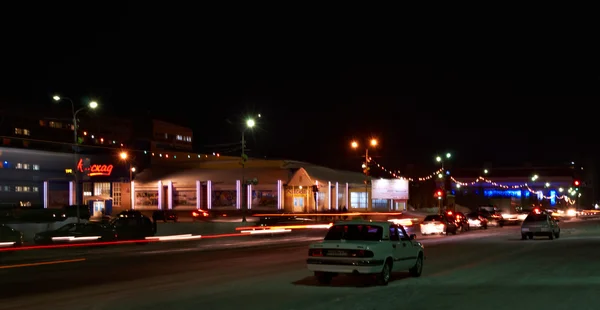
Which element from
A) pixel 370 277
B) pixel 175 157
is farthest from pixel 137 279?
pixel 175 157

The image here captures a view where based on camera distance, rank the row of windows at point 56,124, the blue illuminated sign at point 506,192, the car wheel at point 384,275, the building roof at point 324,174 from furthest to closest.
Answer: the blue illuminated sign at point 506,192 → the row of windows at point 56,124 → the building roof at point 324,174 → the car wheel at point 384,275

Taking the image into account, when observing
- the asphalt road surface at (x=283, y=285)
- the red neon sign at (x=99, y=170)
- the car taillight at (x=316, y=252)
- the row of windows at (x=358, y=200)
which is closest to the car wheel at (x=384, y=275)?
the asphalt road surface at (x=283, y=285)

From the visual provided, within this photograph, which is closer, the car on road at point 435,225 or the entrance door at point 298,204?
the car on road at point 435,225

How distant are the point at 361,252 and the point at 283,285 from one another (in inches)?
81.3

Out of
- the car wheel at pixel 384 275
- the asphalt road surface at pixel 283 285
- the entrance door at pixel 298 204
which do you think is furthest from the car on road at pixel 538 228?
the entrance door at pixel 298 204

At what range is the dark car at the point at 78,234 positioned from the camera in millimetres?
34250

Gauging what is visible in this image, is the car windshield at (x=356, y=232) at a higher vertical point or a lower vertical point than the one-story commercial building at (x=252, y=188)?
lower

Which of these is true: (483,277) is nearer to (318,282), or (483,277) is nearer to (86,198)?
(318,282)

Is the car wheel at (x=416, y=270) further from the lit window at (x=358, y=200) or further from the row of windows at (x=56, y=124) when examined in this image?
the row of windows at (x=56, y=124)

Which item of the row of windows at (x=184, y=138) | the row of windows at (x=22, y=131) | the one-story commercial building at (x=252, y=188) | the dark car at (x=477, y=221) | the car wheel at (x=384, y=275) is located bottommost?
the dark car at (x=477, y=221)

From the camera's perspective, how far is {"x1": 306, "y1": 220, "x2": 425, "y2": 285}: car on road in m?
16.4

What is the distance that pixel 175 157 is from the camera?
86.0 metres

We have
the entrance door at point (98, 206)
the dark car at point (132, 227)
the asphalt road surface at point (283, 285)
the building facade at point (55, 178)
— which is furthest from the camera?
the entrance door at point (98, 206)

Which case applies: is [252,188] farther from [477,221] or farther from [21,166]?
[477,221]
